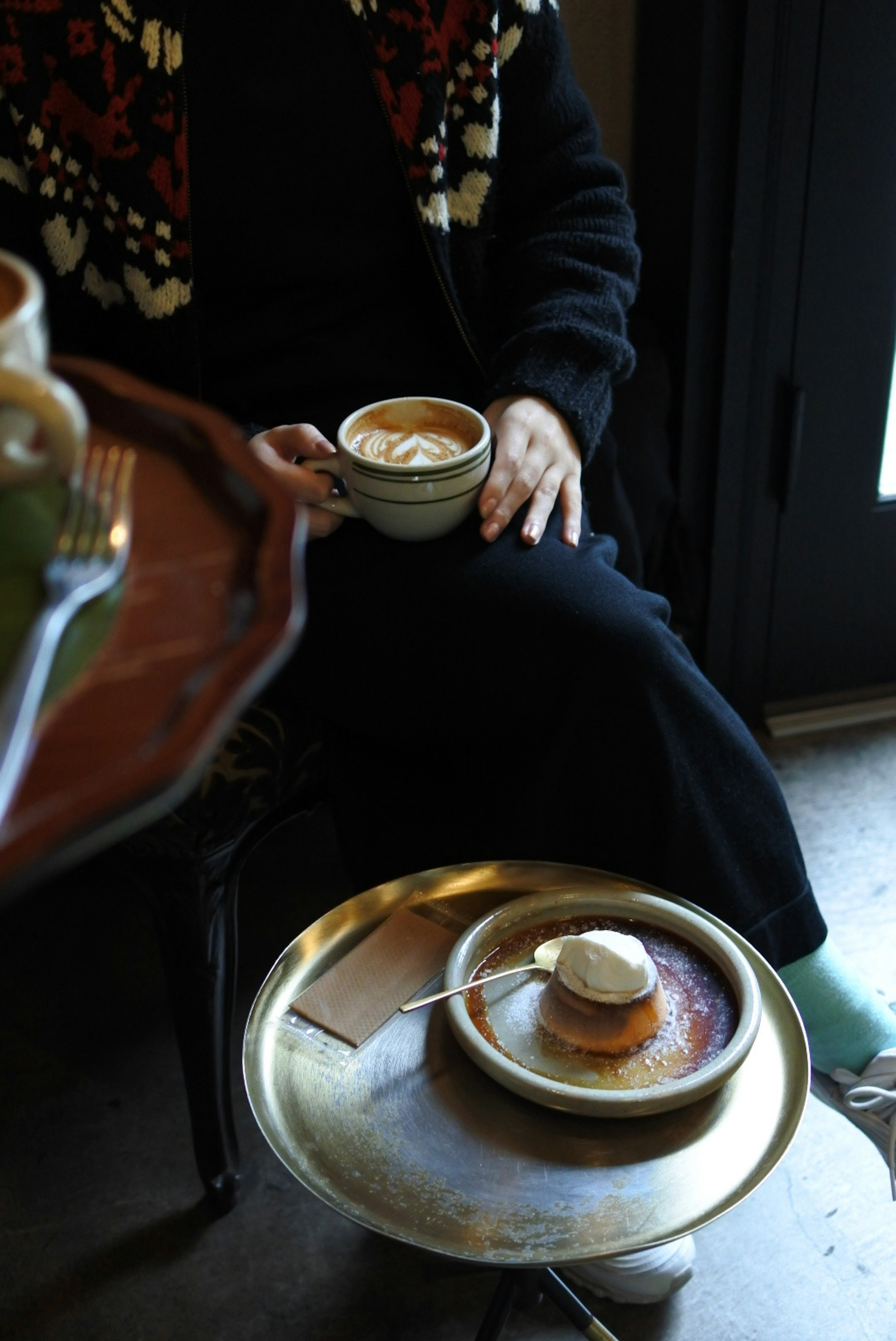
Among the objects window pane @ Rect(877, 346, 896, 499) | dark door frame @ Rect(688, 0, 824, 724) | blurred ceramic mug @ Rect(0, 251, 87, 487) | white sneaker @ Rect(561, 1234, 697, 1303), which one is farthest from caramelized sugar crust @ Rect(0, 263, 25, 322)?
window pane @ Rect(877, 346, 896, 499)

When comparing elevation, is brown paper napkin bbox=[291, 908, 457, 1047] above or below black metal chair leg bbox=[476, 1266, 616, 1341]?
above

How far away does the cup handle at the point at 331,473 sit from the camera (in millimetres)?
970

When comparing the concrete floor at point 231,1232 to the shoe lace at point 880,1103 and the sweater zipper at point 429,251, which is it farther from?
the sweater zipper at point 429,251

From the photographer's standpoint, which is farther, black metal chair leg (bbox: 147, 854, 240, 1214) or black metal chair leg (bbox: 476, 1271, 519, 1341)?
black metal chair leg (bbox: 147, 854, 240, 1214)

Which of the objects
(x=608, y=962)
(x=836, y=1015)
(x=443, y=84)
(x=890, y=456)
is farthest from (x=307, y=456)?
(x=890, y=456)

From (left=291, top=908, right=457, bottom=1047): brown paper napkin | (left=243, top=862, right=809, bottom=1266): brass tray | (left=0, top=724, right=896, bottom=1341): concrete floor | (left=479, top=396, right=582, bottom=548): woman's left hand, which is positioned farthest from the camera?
(left=0, top=724, right=896, bottom=1341): concrete floor

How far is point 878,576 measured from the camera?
6.11ft

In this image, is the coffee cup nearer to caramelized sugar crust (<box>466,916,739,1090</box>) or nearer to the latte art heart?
the latte art heart

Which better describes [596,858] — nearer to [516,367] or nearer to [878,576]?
[516,367]

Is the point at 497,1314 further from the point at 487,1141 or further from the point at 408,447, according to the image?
the point at 408,447

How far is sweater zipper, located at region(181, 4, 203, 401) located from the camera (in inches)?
40.4

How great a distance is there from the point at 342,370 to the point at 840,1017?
730 millimetres

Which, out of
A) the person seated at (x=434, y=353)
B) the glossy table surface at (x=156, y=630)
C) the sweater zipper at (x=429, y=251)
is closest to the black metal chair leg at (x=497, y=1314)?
the person seated at (x=434, y=353)

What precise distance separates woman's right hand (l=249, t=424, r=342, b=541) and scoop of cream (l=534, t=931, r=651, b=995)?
0.42 meters
